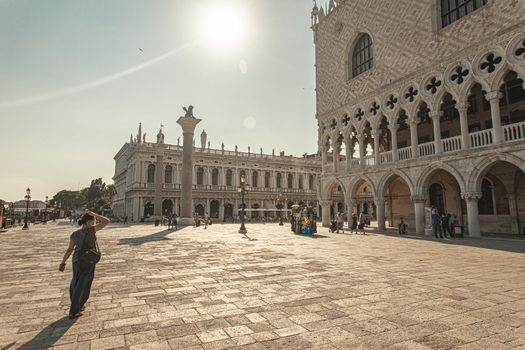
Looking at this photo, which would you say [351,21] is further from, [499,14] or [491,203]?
[491,203]

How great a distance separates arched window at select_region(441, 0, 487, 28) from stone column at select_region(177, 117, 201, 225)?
65.4 ft

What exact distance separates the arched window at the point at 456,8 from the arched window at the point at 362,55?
524 centimetres

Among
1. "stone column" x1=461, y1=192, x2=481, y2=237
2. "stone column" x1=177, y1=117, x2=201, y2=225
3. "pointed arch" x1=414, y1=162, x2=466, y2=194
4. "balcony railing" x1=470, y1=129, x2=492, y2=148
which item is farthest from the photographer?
"stone column" x1=177, y1=117, x2=201, y2=225

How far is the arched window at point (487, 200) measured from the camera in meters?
17.8

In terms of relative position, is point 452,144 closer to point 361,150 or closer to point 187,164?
point 361,150

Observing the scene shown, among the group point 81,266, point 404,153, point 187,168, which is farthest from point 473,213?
point 187,168

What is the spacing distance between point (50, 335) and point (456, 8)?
70.7ft

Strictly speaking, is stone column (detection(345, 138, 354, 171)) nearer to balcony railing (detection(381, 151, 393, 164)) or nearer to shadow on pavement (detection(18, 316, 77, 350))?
balcony railing (detection(381, 151, 393, 164))

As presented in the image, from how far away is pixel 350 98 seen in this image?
75.5 ft

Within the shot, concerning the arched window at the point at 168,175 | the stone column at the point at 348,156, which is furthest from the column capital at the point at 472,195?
the arched window at the point at 168,175

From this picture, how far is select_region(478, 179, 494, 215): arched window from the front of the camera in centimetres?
1777

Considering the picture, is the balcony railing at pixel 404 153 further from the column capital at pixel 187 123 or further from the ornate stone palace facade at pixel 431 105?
the column capital at pixel 187 123

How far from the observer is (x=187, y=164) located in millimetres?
26984

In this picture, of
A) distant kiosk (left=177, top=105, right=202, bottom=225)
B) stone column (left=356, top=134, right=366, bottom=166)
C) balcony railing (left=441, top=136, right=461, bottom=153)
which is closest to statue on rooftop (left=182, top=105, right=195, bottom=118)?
distant kiosk (left=177, top=105, right=202, bottom=225)
